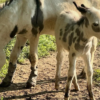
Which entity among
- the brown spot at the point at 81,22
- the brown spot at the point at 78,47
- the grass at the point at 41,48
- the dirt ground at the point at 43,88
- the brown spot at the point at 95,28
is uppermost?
the brown spot at the point at 81,22

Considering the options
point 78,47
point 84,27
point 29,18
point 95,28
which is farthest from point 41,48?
point 95,28

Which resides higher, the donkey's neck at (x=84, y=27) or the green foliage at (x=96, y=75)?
the donkey's neck at (x=84, y=27)

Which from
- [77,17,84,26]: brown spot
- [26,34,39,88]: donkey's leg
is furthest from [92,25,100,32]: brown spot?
[26,34,39,88]: donkey's leg

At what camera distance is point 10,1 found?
266 cm

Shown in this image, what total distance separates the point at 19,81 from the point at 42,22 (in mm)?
1160

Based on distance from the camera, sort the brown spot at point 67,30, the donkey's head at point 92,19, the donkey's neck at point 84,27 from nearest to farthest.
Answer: the donkey's head at point 92,19
the donkey's neck at point 84,27
the brown spot at point 67,30

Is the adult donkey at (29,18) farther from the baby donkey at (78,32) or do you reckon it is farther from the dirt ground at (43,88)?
the dirt ground at (43,88)

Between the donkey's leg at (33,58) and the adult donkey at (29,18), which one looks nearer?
the adult donkey at (29,18)

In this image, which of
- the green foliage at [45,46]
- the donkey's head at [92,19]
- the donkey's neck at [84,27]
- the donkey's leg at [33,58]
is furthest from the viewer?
the green foliage at [45,46]

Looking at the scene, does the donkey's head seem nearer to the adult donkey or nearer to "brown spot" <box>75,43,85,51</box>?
"brown spot" <box>75,43,85,51</box>

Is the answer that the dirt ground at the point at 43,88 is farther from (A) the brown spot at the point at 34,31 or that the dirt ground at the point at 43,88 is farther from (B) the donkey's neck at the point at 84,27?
(B) the donkey's neck at the point at 84,27

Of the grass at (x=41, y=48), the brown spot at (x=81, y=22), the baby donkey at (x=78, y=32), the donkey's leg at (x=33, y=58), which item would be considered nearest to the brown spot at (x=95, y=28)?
the baby donkey at (x=78, y=32)

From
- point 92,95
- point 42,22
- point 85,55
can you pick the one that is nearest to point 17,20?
point 42,22

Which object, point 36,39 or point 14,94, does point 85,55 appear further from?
point 14,94
